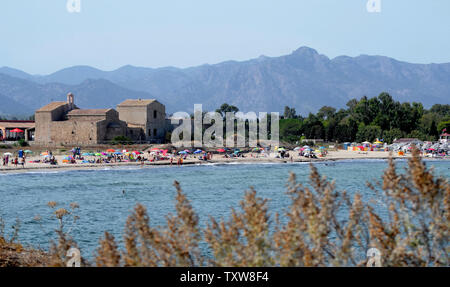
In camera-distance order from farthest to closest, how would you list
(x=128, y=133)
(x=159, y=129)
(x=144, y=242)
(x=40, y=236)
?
(x=159, y=129), (x=128, y=133), (x=40, y=236), (x=144, y=242)

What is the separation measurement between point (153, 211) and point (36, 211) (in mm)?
5644

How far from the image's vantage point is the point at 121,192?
3369 centimetres

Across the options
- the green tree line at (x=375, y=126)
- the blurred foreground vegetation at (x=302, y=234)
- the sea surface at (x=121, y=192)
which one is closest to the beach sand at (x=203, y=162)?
the sea surface at (x=121, y=192)

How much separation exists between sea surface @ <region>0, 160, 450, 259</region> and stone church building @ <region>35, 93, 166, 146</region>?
15168 mm

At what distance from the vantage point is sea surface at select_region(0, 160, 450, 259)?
21688 millimetres

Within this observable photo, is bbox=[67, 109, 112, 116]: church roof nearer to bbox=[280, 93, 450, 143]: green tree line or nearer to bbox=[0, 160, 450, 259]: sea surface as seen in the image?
bbox=[0, 160, 450, 259]: sea surface

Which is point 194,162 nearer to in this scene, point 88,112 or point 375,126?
point 88,112

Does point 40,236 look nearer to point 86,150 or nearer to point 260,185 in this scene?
point 260,185

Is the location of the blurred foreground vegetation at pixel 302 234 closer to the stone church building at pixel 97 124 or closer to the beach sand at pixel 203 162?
the beach sand at pixel 203 162

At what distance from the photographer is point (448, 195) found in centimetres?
677

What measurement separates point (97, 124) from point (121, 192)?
98.0ft

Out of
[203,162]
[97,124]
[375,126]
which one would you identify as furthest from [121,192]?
[375,126]

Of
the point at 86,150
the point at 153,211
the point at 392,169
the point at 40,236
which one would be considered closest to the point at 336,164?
the point at 86,150
